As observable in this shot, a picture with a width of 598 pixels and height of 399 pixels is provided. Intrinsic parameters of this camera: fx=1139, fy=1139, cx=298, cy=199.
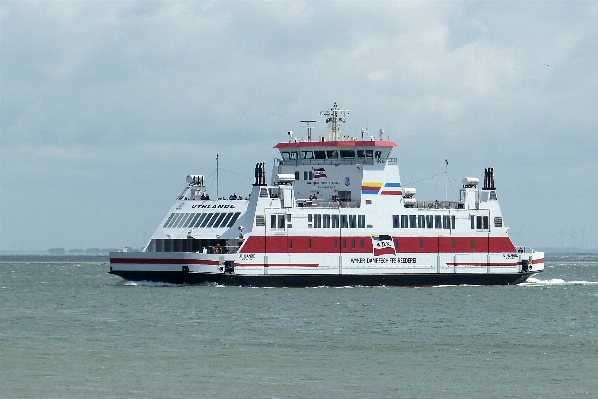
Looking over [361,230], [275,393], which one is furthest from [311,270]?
[275,393]

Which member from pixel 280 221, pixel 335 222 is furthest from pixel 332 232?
pixel 280 221

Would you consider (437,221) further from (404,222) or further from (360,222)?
(360,222)

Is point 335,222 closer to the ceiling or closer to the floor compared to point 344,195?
closer to the floor

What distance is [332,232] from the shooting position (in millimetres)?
61938

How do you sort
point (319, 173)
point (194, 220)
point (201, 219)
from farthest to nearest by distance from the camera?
point (319, 173), point (194, 220), point (201, 219)

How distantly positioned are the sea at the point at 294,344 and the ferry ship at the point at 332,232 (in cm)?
140

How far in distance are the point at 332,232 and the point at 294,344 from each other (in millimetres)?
23513

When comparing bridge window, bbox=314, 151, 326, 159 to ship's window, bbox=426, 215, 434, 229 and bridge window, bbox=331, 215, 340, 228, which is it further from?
ship's window, bbox=426, 215, 434, 229

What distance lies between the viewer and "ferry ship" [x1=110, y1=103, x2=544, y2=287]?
6034 centimetres

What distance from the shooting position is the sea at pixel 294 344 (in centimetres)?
3048

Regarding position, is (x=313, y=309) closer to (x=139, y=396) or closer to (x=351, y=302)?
(x=351, y=302)

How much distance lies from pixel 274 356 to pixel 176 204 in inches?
1148

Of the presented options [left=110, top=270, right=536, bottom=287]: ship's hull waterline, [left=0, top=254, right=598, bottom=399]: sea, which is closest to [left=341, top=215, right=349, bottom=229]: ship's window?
[left=110, top=270, right=536, bottom=287]: ship's hull waterline

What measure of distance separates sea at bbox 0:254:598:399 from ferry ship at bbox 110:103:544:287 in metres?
1.40
